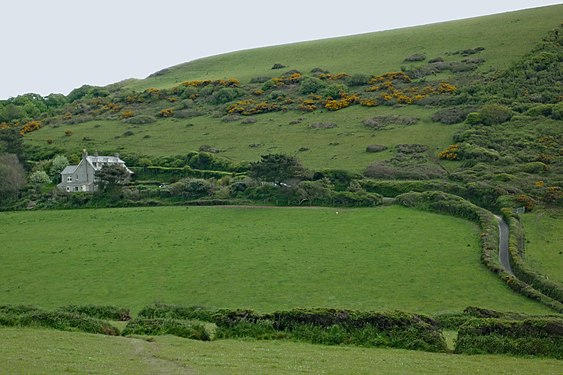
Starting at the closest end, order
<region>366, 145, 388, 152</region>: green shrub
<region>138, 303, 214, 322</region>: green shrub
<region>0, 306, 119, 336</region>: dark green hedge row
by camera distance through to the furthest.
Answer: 1. <region>0, 306, 119, 336</region>: dark green hedge row
2. <region>138, 303, 214, 322</region>: green shrub
3. <region>366, 145, 388, 152</region>: green shrub

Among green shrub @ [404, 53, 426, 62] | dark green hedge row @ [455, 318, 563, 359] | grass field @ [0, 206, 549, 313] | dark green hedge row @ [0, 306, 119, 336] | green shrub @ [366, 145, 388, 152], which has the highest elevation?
green shrub @ [404, 53, 426, 62]

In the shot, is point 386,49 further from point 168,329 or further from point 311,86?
point 168,329

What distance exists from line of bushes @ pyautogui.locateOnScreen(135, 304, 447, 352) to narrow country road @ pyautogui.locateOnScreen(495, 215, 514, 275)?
2393 centimetres

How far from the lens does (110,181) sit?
8569 centimetres

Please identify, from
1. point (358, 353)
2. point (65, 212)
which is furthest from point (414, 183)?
point (358, 353)

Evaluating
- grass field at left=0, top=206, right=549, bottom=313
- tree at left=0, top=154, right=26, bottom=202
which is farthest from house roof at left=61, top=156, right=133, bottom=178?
grass field at left=0, top=206, right=549, bottom=313

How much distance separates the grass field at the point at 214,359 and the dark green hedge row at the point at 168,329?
132 centimetres

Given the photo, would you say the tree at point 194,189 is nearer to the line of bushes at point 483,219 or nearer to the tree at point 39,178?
the line of bushes at point 483,219

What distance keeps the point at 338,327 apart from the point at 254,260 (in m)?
25.8

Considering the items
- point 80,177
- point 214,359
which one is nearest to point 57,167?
point 80,177

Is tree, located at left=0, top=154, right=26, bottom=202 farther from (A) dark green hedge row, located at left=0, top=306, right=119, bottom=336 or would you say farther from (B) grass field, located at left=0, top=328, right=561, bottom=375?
(B) grass field, located at left=0, top=328, right=561, bottom=375

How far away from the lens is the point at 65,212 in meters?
81.2

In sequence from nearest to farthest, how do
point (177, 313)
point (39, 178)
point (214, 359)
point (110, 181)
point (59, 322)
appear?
point (214, 359)
point (59, 322)
point (177, 313)
point (110, 181)
point (39, 178)

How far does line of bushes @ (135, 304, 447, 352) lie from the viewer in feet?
103
